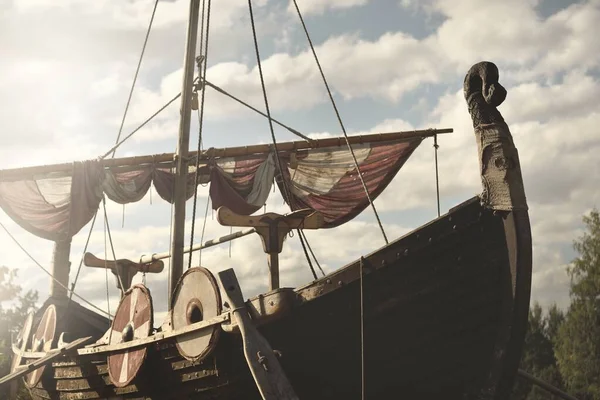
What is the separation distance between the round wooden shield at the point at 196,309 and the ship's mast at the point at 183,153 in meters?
2.12

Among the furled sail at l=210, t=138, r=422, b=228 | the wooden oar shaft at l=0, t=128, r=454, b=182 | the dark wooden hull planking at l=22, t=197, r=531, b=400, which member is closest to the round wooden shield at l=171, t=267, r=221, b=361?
the dark wooden hull planking at l=22, t=197, r=531, b=400

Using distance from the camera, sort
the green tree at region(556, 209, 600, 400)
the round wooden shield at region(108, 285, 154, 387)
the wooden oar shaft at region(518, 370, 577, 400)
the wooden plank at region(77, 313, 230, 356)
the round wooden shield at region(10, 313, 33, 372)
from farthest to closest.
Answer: the green tree at region(556, 209, 600, 400) < the round wooden shield at region(10, 313, 33, 372) < the round wooden shield at region(108, 285, 154, 387) < the wooden oar shaft at region(518, 370, 577, 400) < the wooden plank at region(77, 313, 230, 356)

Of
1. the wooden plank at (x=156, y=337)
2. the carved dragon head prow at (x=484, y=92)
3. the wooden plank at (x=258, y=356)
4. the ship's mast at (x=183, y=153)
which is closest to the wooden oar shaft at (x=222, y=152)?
the ship's mast at (x=183, y=153)

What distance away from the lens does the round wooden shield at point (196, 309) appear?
20.3 ft

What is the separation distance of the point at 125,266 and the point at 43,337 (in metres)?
1.98

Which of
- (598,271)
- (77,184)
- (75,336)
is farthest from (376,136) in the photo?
(598,271)

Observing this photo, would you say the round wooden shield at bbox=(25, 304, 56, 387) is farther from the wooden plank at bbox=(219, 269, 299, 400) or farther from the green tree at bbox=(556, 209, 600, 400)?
the green tree at bbox=(556, 209, 600, 400)

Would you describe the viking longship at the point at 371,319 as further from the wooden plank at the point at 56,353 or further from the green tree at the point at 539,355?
the green tree at the point at 539,355

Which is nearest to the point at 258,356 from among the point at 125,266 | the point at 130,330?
the point at 130,330

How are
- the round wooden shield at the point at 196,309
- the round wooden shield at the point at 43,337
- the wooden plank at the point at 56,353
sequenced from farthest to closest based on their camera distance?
the round wooden shield at the point at 43,337 < the wooden plank at the point at 56,353 < the round wooden shield at the point at 196,309

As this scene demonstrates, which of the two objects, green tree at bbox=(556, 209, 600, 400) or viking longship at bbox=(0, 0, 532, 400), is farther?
green tree at bbox=(556, 209, 600, 400)

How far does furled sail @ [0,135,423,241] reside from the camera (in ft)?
40.4

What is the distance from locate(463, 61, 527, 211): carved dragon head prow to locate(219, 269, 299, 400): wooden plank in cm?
205

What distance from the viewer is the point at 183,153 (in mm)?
9922
